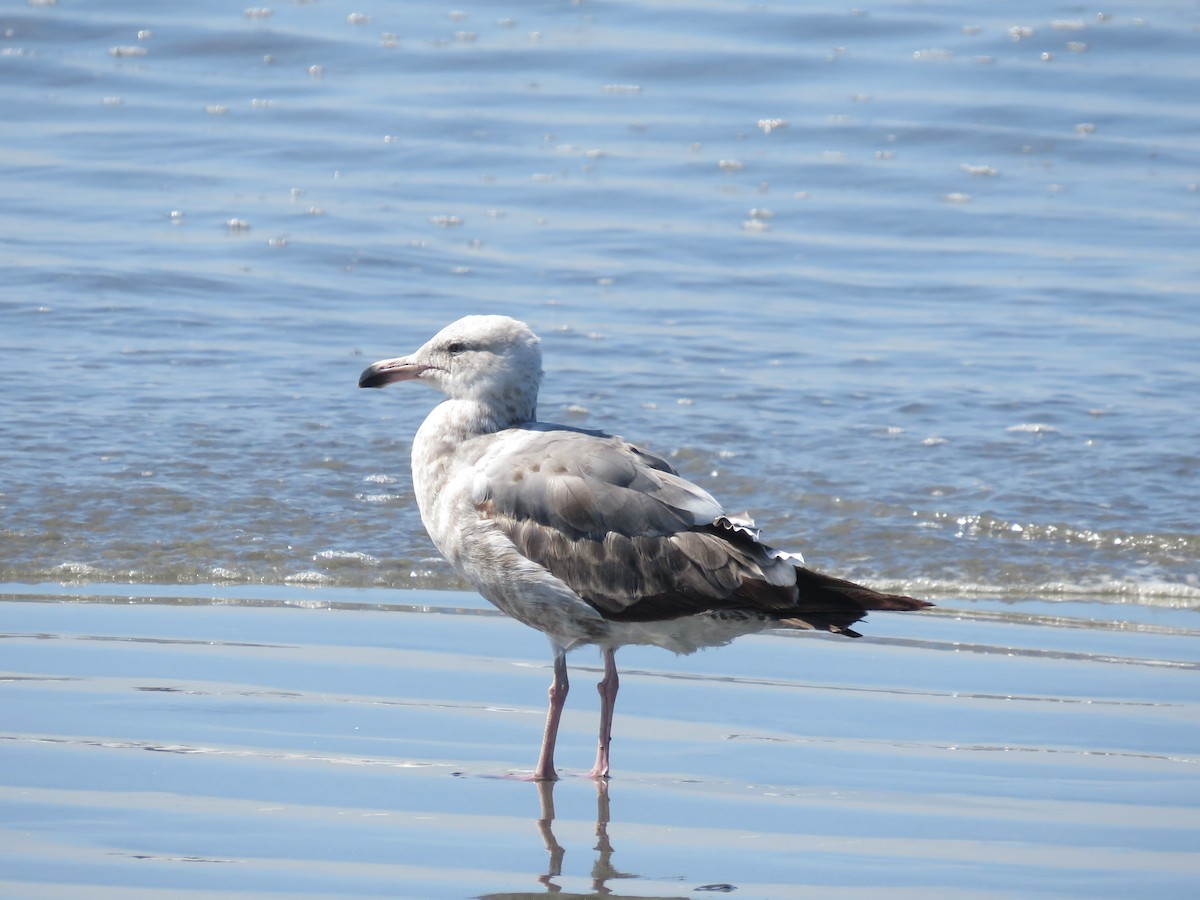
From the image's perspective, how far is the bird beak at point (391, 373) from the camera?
19.2ft

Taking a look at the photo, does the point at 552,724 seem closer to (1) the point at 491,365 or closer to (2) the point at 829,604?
(2) the point at 829,604

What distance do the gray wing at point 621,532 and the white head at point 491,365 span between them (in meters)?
0.37

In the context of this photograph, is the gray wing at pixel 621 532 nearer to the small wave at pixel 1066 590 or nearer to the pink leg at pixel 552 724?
the pink leg at pixel 552 724

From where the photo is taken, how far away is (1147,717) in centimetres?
557

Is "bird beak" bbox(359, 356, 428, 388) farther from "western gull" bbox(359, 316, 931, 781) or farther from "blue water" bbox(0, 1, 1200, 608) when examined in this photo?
"blue water" bbox(0, 1, 1200, 608)

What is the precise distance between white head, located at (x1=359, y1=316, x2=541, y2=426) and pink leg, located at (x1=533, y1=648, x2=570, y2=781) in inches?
32.7

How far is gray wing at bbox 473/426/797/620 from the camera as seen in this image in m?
5.09

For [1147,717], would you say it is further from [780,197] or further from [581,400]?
[780,197]

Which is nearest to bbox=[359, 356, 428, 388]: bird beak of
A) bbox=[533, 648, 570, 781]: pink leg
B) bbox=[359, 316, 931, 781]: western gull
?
bbox=[359, 316, 931, 781]: western gull

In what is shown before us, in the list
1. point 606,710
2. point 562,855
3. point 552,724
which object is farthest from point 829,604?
point 562,855

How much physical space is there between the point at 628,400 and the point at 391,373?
386cm

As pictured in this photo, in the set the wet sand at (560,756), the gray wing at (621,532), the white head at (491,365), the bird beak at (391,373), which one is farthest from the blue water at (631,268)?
the gray wing at (621,532)

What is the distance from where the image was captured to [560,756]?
5.29 meters

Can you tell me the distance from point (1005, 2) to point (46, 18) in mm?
10463
